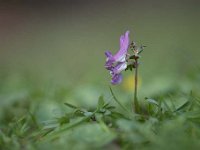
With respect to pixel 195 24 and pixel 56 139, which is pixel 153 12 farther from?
pixel 56 139

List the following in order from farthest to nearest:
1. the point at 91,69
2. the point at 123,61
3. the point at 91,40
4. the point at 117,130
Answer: the point at 91,40 < the point at 91,69 < the point at 123,61 < the point at 117,130

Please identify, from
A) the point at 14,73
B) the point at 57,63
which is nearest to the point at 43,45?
the point at 57,63

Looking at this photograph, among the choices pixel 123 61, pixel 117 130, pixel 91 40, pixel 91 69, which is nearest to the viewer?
pixel 117 130

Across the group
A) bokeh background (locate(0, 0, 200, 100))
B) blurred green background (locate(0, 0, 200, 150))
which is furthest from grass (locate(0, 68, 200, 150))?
bokeh background (locate(0, 0, 200, 100))

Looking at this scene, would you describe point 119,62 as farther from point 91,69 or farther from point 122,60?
point 91,69

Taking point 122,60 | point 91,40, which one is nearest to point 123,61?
point 122,60

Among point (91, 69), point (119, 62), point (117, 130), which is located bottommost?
point (91, 69)

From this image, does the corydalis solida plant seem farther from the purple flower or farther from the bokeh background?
the bokeh background

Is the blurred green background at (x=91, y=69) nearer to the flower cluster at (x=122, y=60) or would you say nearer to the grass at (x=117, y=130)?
the grass at (x=117, y=130)
